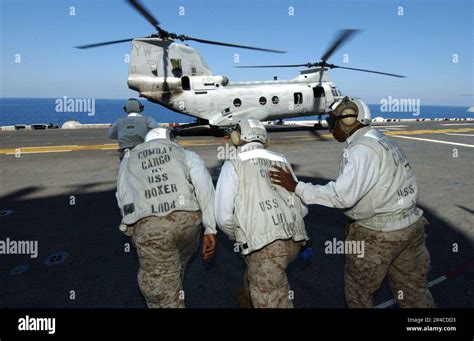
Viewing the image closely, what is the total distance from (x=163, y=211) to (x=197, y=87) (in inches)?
652

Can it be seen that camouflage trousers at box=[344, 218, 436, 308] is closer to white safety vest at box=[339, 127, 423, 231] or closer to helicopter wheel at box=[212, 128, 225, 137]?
white safety vest at box=[339, 127, 423, 231]

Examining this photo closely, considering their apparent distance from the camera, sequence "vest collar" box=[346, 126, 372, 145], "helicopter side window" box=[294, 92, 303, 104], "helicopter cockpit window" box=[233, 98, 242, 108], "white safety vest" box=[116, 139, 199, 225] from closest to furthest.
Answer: "white safety vest" box=[116, 139, 199, 225] < "vest collar" box=[346, 126, 372, 145] < "helicopter cockpit window" box=[233, 98, 242, 108] < "helicopter side window" box=[294, 92, 303, 104]

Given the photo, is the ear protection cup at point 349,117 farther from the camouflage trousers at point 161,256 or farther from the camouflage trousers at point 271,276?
the camouflage trousers at point 161,256

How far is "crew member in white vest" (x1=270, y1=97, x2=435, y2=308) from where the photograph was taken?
2781mm

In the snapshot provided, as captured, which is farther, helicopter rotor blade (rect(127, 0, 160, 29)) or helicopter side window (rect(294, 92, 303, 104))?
helicopter side window (rect(294, 92, 303, 104))

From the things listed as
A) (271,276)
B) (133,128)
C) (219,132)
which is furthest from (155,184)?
(219,132)

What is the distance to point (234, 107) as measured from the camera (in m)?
19.0

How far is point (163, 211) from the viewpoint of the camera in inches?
116

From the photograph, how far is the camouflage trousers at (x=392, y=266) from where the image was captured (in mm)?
2895

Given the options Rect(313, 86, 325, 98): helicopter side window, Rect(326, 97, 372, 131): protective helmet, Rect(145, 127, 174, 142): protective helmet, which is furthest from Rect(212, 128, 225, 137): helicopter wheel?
Rect(326, 97, 372, 131): protective helmet

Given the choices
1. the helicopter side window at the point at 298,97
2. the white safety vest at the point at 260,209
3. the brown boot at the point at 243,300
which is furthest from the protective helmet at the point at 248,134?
the helicopter side window at the point at 298,97

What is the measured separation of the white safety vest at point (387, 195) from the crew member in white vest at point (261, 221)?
637 mm

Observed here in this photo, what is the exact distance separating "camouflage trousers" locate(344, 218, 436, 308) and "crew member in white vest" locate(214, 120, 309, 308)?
2.01ft
